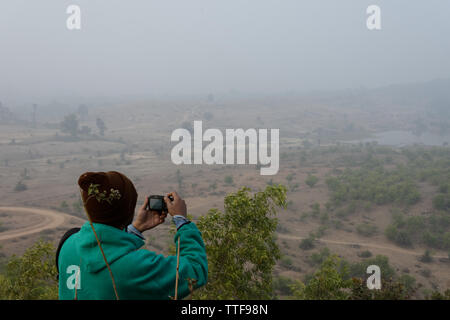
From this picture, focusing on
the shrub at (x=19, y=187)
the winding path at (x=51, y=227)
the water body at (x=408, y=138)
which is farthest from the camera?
the water body at (x=408, y=138)

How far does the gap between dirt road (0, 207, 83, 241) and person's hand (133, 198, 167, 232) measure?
2348 cm

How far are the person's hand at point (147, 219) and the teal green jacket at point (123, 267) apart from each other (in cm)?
27

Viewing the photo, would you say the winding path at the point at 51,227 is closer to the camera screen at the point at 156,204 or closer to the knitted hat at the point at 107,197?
the camera screen at the point at 156,204

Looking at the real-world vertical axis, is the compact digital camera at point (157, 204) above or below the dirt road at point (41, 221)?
above

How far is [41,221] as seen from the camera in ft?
84.7

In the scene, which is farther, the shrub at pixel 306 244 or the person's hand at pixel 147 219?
the shrub at pixel 306 244

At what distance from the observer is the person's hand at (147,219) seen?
231cm

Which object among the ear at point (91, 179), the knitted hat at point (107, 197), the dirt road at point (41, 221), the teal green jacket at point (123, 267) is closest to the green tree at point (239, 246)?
the teal green jacket at point (123, 267)

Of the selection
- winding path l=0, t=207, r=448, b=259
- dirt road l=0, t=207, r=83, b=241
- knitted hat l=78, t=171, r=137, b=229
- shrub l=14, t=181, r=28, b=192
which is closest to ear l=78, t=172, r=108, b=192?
knitted hat l=78, t=171, r=137, b=229

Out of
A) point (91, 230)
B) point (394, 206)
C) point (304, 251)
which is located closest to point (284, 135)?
point (394, 206)

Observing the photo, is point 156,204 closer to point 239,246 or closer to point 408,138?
point 239,246

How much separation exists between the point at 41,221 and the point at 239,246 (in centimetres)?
2522

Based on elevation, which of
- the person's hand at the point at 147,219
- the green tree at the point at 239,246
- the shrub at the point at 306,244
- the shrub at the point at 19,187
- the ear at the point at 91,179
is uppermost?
the ear at the point at 91,179

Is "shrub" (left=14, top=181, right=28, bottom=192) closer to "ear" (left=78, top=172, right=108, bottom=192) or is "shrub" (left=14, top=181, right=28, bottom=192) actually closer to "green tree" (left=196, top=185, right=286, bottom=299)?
"green tree" (left=196, top=185, right=286, bottom=299)
